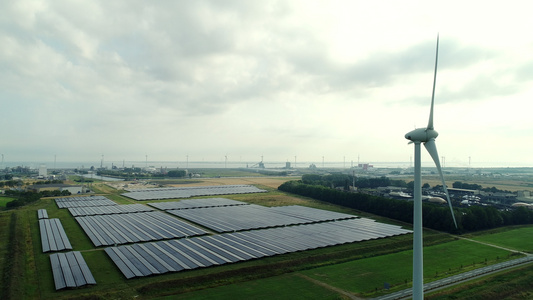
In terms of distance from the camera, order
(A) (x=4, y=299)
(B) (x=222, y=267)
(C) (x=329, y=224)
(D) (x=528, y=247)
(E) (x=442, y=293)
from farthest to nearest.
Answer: (C) (x=329, y=224)
(D) (x=528, y=247)
(B) (x=222, y=267)
(E) (x=442, y=293)
(A) (x=4, y=299)

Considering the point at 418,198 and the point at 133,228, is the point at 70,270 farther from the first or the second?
the point at 418,198

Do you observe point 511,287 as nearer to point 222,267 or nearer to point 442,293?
point 442,293

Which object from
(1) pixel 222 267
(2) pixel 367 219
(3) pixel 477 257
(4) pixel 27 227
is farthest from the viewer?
(2) pixel 367 219

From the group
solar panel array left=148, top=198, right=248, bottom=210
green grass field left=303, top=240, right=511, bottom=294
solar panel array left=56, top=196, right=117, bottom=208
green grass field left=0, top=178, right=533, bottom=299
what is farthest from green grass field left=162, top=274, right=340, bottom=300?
solar panel array left=56, top=196, right=117, bottom=208

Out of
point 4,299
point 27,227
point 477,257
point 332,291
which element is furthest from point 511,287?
point 27,227

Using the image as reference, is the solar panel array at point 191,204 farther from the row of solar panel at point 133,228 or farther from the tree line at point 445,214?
the tree line at point 445,214

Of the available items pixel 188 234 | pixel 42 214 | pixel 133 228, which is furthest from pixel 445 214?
pixel 42 214
